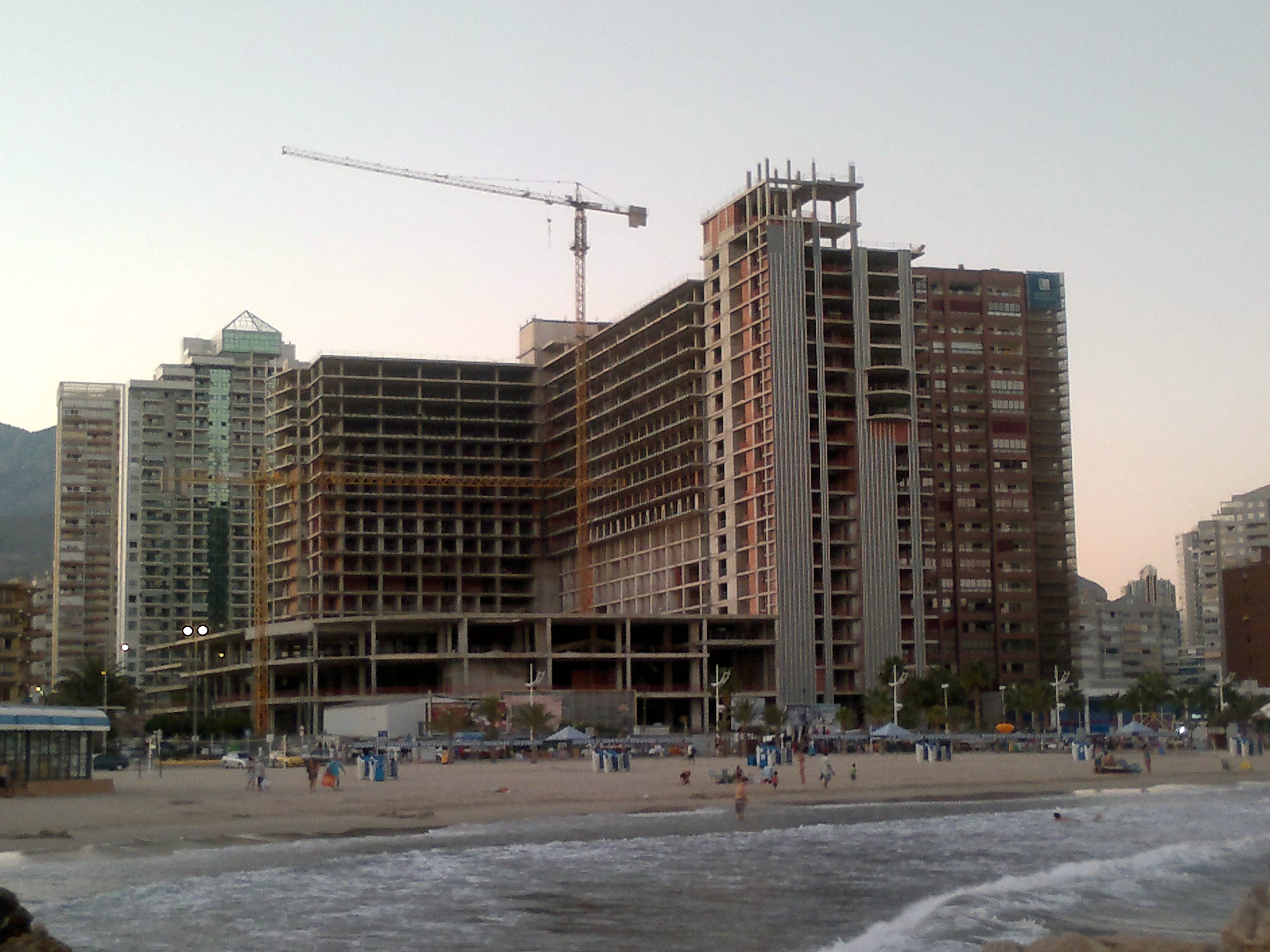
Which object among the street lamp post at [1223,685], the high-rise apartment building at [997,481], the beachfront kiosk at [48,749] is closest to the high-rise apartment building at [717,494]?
the high-rise apartment building at [997,481]

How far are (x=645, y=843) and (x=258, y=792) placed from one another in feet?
94.4

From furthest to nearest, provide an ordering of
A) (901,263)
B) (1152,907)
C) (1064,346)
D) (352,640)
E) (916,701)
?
(1064,346)
(352,640)
(901,263)
(916,701)
(1152,907)

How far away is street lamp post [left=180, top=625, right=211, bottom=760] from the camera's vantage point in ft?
334

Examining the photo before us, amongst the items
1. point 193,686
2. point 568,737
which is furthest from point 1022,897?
point 193,686

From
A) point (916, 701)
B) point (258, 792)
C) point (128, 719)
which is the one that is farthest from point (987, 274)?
point (258, 792)

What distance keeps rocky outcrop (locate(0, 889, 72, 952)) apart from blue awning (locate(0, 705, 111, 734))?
38638 millimetres

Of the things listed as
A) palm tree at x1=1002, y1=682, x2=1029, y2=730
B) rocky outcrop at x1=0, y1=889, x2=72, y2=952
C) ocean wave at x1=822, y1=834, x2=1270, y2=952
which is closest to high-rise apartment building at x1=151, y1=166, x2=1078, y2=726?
palm tree at x1=1002, y1=682, x2=1029, y2=730

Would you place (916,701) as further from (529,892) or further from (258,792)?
(529,892)

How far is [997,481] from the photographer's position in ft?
591

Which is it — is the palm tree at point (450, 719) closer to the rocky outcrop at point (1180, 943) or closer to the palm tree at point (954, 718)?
the palm tree at point (954, 718)

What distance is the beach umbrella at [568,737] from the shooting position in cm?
10506

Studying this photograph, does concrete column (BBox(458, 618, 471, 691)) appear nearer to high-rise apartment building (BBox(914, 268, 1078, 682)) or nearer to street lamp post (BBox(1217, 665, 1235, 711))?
high-rise apartment building (BBox(914, 268, 1078, 682))

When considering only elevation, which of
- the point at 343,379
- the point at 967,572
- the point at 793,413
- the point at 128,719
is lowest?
the point at 128,719

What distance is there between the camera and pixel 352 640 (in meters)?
161
